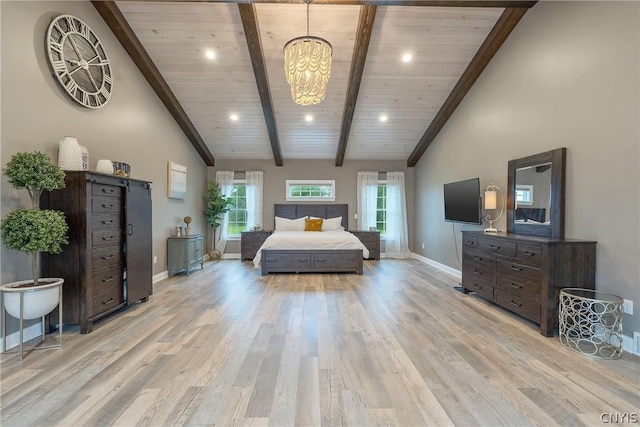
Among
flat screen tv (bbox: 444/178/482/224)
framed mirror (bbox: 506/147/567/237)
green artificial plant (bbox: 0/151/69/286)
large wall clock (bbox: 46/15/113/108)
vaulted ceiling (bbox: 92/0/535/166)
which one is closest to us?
green artificial plant (bbox: 0/151/69/286)

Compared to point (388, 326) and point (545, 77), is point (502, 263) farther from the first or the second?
point (545, 77)

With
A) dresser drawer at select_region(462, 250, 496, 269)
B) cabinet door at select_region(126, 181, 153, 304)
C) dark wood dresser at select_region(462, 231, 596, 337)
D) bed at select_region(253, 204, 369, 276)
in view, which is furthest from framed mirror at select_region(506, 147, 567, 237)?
cabinet door at select_region(126, 181, 153, 304)

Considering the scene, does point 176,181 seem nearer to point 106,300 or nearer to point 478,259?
point 106,300

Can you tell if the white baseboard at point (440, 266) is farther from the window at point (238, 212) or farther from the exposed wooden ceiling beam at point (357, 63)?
the window at point (238, 212)

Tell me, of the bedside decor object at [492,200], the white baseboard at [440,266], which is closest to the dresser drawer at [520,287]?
the bedside decor object at [492,200]

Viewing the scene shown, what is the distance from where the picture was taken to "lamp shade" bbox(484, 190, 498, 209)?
4.00 meters

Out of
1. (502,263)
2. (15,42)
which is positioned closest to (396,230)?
(502,263)

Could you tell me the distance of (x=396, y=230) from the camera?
7.33 m

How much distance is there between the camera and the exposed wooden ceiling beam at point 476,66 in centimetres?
372

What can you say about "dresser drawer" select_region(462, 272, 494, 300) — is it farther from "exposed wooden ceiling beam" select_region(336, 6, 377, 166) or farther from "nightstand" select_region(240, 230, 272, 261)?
"nightstand" select_region(240, 230, 272, 261)

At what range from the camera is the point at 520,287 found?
3.01 meters

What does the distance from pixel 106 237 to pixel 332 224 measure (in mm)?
4772

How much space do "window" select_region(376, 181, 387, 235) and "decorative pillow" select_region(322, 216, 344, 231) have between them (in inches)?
42.3

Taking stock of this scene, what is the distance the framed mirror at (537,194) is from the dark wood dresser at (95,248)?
473 centimetres
